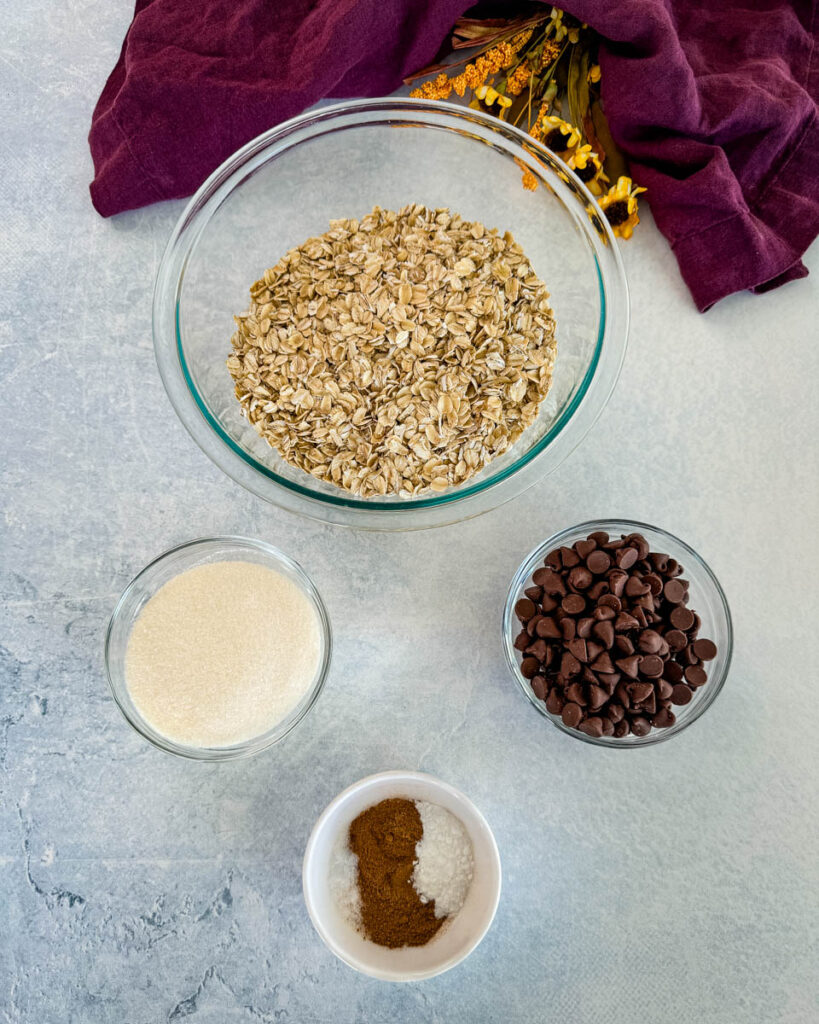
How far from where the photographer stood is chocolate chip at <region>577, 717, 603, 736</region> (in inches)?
42.6

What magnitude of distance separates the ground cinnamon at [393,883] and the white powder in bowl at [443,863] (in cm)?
1

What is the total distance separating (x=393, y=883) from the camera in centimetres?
116

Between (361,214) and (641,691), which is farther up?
(361,214)

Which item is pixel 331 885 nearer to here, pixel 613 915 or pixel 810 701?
pixel 613 915

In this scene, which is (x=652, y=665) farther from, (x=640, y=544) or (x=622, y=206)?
(x=622, y=206)

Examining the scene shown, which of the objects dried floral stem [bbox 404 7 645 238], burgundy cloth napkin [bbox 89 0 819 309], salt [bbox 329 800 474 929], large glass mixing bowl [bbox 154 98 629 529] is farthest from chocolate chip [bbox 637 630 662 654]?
dried floral stem [bbox 404 7 645 238]

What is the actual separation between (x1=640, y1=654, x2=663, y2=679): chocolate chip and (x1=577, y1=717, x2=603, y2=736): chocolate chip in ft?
0.33

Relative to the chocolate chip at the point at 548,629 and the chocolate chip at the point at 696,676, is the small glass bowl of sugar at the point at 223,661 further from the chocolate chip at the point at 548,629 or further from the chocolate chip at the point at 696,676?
the chocolate chip at the point at 696,676

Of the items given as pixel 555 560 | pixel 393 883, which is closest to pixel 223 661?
pixel 393 883

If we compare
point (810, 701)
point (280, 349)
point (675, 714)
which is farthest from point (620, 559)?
point (280, 349)

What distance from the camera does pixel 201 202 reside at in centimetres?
118

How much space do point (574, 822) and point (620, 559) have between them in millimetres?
473

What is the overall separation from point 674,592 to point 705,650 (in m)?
0.10

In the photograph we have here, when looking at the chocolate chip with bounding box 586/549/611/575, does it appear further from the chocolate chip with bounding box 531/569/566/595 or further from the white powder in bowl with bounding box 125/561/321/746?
the white powder in bowl with bounding box 125/561/321/746
